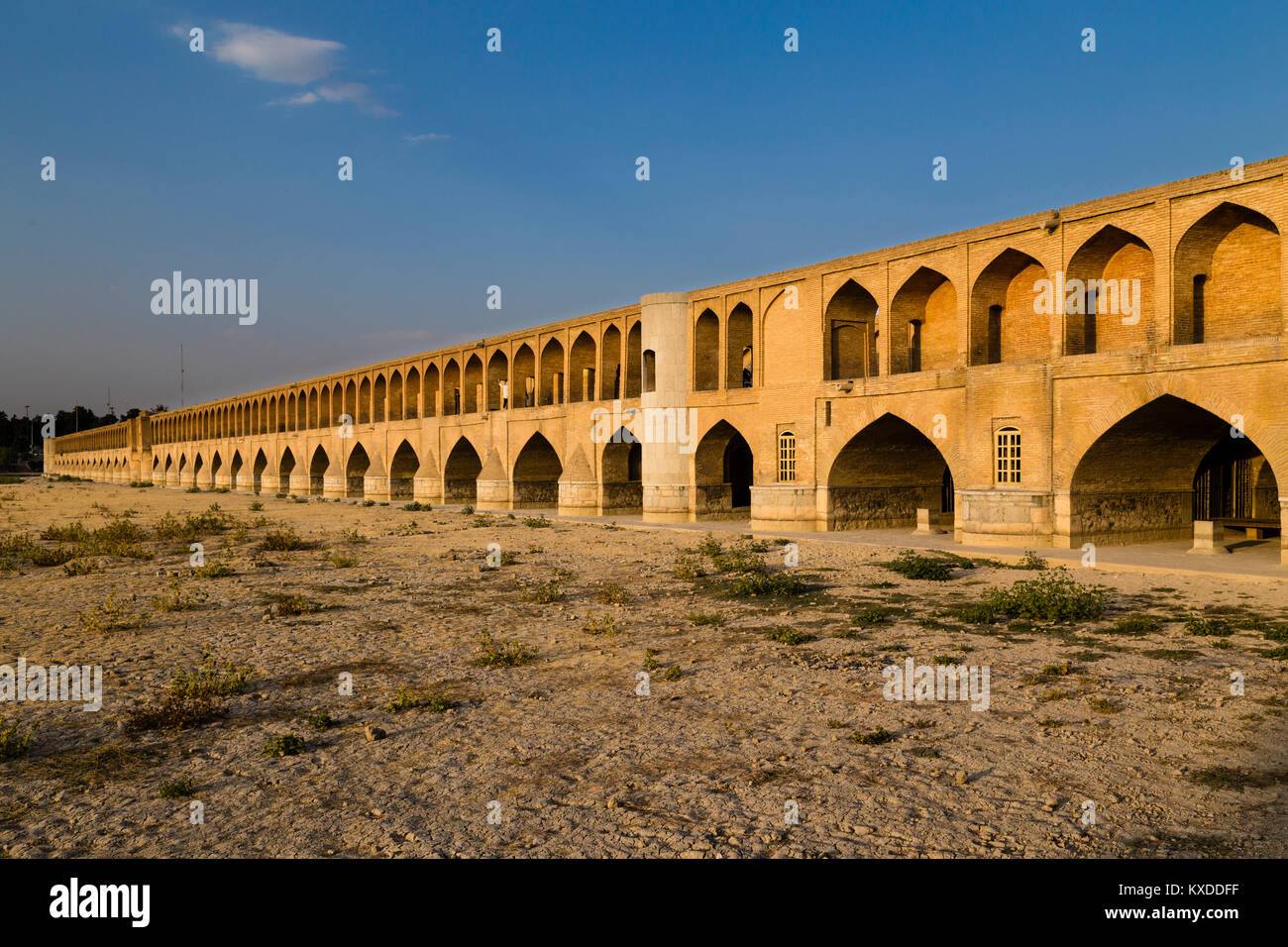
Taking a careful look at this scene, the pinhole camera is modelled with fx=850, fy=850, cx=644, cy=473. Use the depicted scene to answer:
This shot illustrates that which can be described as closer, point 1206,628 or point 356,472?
point 1206,628

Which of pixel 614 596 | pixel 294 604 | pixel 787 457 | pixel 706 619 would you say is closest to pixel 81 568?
pixel 294 604

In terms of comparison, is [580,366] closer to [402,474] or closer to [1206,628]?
[402,474]

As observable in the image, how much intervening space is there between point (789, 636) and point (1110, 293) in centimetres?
1347

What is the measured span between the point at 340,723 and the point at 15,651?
4.53 meters

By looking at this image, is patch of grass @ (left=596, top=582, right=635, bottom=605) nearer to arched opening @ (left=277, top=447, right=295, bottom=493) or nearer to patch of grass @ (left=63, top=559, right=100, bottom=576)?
patch of grass @ (left=63, top=559, right=100, bottom=576)

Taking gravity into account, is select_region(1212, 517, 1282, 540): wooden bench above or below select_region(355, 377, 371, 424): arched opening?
below

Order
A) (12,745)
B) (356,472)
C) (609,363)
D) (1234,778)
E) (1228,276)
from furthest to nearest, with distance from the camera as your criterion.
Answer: (356,472) → (609,363) → (1228,276) → (12,745) → (1234,778)

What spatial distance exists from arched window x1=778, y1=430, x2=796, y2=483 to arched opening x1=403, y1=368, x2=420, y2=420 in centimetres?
2360

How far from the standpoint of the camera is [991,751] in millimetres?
5574

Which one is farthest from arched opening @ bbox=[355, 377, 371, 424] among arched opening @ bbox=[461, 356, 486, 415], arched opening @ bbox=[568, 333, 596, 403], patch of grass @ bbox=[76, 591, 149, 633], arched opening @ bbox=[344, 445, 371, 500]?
patch of grass @ bbox=[76, 591, 149, 633]

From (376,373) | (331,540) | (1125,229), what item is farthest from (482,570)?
(376,373)

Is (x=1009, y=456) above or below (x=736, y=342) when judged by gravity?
below

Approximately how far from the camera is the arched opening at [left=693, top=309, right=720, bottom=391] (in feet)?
84.5

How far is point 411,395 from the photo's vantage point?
43000 millimetres
